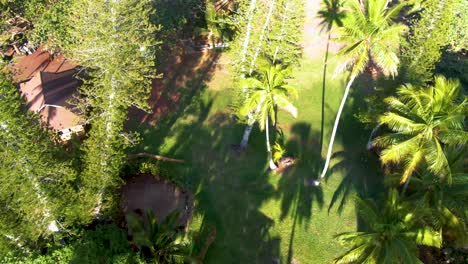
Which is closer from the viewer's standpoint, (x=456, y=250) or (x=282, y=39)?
(x=456, y=250)

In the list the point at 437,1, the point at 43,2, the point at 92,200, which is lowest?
the point at 92,200

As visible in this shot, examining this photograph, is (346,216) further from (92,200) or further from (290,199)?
(92,200)

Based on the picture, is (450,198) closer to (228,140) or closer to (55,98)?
(228,140)

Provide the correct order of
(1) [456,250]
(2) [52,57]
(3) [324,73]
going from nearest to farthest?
(1) [456,250], (2) [52,57], (3) [324,73]

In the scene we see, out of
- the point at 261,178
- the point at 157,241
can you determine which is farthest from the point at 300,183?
the point at 157,241

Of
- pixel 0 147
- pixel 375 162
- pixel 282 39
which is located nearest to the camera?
pixel 0 147

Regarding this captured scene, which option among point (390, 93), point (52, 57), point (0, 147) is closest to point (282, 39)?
point (390, 93)

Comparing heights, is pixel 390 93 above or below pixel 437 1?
below
